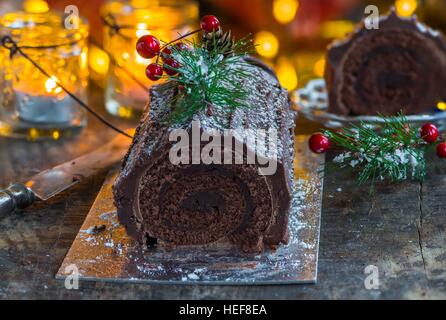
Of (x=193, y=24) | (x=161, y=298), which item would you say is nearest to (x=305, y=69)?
(x=193, y=24)

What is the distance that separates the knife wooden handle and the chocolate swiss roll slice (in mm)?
435

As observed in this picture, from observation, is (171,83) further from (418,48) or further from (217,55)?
(418,48)

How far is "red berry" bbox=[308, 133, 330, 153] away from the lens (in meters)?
3.20

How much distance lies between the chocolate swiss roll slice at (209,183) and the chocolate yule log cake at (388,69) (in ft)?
3.43

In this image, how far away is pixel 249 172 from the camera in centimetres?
257

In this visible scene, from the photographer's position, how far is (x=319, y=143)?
319 centimetres

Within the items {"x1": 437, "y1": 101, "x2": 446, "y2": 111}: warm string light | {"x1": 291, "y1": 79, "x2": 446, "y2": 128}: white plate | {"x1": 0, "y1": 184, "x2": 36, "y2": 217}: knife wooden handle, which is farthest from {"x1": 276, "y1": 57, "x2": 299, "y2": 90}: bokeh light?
{"x1": 0, "y1": 184, "x2": 36, "y2": 217}: knife wooden handle

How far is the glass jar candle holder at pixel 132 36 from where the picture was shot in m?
3.83

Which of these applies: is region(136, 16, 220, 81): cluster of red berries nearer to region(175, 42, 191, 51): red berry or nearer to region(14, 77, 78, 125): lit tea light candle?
region(175, 42, 191, 51): red berry

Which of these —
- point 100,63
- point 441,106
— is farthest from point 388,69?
point 100,63

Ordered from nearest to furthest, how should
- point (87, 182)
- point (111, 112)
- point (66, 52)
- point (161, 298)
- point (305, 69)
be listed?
1. point (161, 298)
2. point (87, 182)
3. point (66, 52)
4. point (111, 112)
5. point (305, 69)

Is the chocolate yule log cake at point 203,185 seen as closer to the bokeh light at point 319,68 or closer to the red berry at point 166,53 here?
the red berry at point 166,53

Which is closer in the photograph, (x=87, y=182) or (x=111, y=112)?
(x=87, y=182)

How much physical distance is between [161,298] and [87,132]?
146cm
